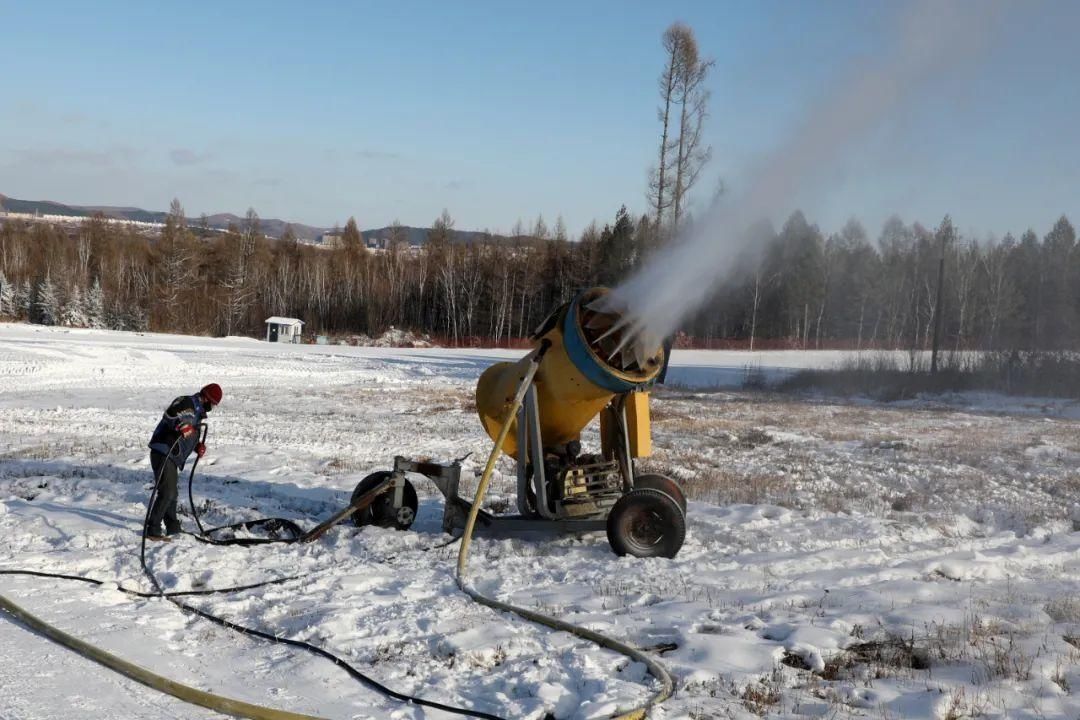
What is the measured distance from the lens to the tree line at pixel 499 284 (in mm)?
52250

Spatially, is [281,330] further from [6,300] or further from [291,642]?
[291,642]

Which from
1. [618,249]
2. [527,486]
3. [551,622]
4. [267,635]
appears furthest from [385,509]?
[618,249]

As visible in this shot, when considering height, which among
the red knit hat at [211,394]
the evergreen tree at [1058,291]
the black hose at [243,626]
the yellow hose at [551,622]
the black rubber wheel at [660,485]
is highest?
the evergreen tree at [1058,291]

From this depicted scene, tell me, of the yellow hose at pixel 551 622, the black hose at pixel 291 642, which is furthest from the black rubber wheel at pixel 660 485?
the black hose at pixel 291 642

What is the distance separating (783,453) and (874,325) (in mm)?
51657

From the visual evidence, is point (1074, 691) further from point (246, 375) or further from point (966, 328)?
point (966, 328)

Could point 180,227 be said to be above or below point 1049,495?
above

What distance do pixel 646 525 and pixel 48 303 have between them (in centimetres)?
9179

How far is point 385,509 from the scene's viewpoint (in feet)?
33.7

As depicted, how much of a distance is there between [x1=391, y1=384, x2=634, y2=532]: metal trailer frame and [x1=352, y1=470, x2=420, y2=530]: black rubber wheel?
0.33 ft

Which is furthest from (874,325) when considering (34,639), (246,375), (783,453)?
(34,639)

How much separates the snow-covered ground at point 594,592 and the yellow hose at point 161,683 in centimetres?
10

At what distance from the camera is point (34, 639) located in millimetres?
6434

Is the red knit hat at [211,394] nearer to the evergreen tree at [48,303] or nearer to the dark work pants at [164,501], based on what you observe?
the dark work pants at [164,501]
